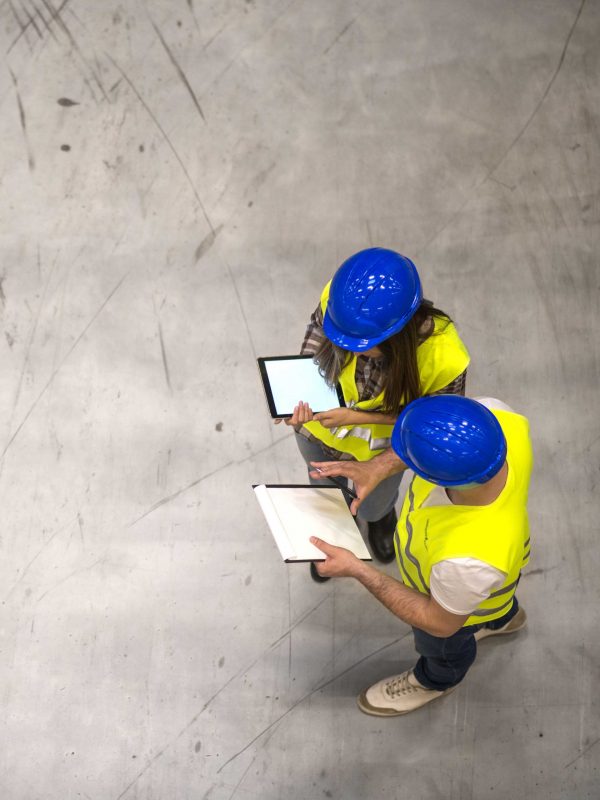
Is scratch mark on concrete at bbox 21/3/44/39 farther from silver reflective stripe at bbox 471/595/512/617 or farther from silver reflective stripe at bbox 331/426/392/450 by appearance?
silver reflective stripe at bbox 471/595/512/617

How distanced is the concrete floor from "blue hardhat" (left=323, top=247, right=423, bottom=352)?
47.8 inches

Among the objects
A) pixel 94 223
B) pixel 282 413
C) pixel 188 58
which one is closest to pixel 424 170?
pixel 188 58

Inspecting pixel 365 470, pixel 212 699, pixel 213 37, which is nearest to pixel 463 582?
pixel 365 470

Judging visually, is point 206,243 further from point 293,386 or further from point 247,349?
point 293,386

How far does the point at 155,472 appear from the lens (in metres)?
3.02

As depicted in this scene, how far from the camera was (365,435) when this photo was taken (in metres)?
2.26

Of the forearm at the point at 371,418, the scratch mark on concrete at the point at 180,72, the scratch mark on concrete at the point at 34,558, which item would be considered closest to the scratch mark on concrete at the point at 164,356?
the scratch mark on concrete at the point at 34,558

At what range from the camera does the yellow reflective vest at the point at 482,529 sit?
5.70 ft

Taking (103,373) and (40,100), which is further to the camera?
(40,100)

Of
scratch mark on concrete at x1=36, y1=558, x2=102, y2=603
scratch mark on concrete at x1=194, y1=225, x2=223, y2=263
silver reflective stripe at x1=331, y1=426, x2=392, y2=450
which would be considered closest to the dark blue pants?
silver reflective stripe at x1=331, y1=426, x2=392, y2=450

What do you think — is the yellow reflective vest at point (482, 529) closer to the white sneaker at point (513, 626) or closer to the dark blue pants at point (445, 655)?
the dark blue pants at point (445, 655)

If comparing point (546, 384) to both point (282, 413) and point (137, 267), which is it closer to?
point (282, 413)

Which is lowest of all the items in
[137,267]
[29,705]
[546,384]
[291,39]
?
[29,705]

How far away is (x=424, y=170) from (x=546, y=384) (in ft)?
3.70
